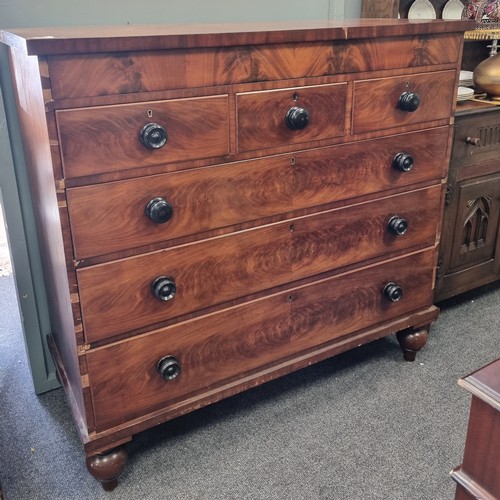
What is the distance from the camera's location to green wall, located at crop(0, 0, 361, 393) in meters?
1.50

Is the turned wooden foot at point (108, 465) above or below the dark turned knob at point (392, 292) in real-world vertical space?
below

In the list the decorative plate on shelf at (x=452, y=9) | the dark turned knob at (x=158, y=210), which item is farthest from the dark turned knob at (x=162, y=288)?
the decorative plate on shelf at (x=452, y=9)

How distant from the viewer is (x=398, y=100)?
60.2 inches

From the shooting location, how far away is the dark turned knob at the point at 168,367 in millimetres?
1375

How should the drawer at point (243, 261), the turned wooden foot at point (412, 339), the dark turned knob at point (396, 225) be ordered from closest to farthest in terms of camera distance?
the drawer at point (243, 261)
the dark turned knob at point (396, 225)
the turned wooden foot at point (412, 339)

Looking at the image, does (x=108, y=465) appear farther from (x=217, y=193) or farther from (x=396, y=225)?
(x=396, y=225)

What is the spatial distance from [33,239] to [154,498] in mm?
765

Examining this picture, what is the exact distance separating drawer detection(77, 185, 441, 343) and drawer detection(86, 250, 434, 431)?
0.16ft

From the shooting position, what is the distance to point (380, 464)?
1.52 m

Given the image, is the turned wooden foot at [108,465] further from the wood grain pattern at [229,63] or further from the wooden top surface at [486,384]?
the wooden top surface at [486,384]

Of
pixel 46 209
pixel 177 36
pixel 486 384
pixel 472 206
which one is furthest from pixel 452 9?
pixel 486 384

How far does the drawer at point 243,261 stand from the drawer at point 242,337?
0.05 m

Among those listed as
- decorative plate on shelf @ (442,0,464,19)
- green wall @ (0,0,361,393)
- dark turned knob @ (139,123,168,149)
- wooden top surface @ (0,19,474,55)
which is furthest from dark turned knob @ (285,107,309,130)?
decorative plate on shelf @ (442,0,464,19)

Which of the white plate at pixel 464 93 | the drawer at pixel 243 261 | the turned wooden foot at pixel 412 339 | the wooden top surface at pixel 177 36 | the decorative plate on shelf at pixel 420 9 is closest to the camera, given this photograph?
the wooden top surface at pixel 177 36
